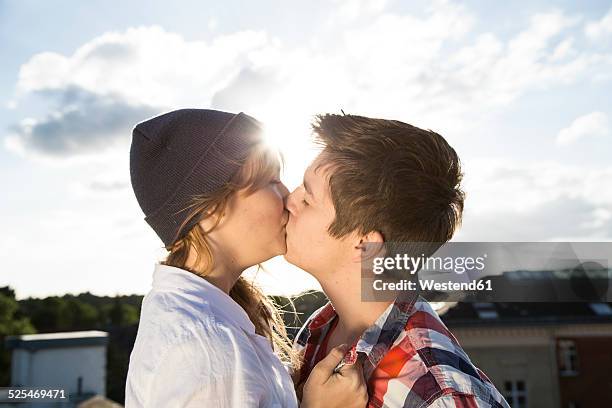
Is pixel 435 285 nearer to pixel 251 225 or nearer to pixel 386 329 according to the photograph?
pixel 386 329

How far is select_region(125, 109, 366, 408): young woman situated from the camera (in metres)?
1.87

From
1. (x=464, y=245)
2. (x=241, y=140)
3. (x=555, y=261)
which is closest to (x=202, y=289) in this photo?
(x=241, y=140)

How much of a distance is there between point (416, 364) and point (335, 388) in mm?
235

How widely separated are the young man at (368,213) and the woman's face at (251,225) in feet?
0.27

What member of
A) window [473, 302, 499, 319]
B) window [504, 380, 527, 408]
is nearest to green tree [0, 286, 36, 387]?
window [473, 302, 499, 319]

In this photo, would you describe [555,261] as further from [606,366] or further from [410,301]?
[606,366]

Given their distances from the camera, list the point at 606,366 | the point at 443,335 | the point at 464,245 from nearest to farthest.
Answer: the point at 443,335
the point at 464,245
the point at 606,366

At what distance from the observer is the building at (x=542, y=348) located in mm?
34750

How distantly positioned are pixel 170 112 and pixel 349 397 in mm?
1127

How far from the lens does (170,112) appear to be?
7.95ft

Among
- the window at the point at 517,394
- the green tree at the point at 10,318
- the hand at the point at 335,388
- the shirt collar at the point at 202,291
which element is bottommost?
the window at the point at 517,394

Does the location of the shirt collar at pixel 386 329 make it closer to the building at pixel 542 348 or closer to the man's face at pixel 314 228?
the man's face at pixel 314 228

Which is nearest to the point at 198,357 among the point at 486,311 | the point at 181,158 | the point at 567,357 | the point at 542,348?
the point at 181,158

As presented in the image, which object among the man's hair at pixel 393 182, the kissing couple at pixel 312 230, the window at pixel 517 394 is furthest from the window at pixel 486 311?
the man's hair at pixel 393 182
